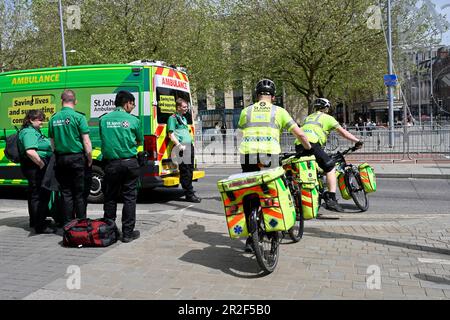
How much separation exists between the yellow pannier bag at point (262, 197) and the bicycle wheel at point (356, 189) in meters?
3.53

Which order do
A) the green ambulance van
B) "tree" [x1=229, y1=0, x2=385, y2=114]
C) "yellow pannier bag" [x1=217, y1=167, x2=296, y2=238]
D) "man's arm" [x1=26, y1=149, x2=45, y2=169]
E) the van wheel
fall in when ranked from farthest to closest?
"tree" [x1=229, y1=0, x2=385, y2=114], the van wheel, the green ambulance van, "man's arm" [x1=26, y1=149, x2=45, y2=169], "yellow pannier bag" [x1=217, y1=167, x2=296, y2=238]

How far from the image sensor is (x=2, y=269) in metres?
4.55

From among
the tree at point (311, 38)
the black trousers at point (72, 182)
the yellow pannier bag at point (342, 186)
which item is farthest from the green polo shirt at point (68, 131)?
the tree at point (311, 38)

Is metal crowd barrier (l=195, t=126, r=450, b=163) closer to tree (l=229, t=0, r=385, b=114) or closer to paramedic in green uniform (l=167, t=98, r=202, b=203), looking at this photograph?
tree (l=229, t=0, r=385, b=114)

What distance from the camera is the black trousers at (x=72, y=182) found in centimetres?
561

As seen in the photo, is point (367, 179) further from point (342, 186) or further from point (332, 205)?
point (332, 205)

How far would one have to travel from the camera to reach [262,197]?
4180 mm

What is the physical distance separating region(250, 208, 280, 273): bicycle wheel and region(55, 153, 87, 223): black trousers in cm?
255

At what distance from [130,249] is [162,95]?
158 inches

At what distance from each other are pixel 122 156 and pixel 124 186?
0.37 metres

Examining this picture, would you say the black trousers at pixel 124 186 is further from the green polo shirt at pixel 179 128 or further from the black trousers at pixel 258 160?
the green polo shirt at pixel 179 128

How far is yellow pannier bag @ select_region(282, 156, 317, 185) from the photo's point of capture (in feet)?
18.4

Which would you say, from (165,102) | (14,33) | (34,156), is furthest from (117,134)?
(14,33)

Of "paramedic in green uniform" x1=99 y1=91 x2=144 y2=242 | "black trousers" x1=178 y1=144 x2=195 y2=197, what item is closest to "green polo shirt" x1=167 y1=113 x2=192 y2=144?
"black trousers" x1=178 y1=144 x2=195 y2=197
